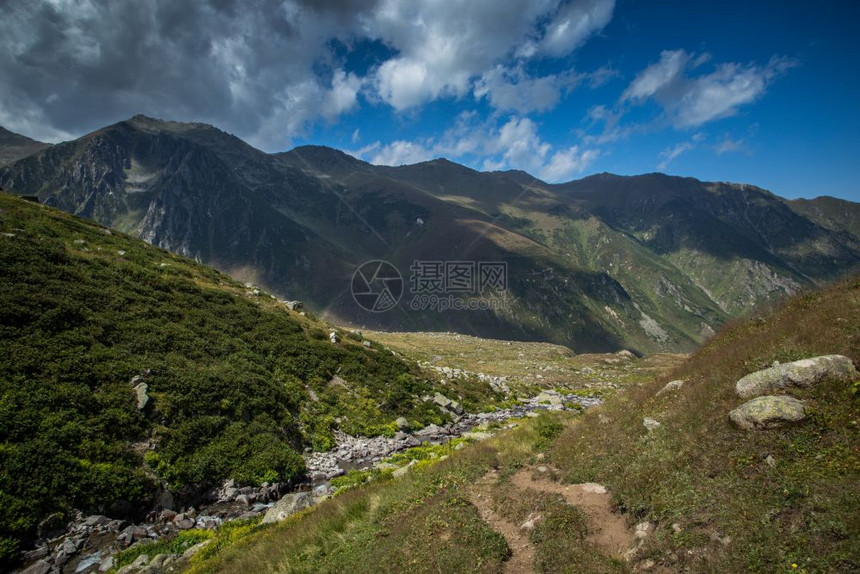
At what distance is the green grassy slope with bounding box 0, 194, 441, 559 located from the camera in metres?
13.2

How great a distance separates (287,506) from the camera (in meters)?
14.5

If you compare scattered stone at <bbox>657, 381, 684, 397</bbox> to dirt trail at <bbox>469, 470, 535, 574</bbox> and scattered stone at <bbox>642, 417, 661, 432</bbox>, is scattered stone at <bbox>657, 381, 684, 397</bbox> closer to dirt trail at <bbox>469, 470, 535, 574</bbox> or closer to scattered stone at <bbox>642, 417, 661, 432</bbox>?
scattered stone at <bbox>642, 417, 661, 432</bbox>

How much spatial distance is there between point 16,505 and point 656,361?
97146mm

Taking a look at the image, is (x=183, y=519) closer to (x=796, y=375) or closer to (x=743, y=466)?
(x=743, y=466)

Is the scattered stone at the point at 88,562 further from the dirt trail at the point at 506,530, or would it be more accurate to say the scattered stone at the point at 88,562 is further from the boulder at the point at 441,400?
the boulder at the point at 441,400

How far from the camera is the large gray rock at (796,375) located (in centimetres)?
988

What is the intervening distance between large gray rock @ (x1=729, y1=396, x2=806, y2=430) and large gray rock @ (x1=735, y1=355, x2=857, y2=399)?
2.70 feet

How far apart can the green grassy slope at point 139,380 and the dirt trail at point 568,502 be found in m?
10.8

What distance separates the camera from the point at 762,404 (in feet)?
31.9

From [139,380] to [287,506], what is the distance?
9.61 m

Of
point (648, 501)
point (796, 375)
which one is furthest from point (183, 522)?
point (796, 375)

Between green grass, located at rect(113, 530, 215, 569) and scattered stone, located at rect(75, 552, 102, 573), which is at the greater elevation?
scattered stone, located at rect(75, 552, 102, 573)

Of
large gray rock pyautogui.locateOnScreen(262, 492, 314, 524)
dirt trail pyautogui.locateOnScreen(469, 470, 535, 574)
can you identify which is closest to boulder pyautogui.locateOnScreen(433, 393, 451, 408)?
large gray rock pyautogui.locateOnScreen(262, 492, 314, 524)

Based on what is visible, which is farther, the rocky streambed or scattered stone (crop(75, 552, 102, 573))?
the rocky streambed
